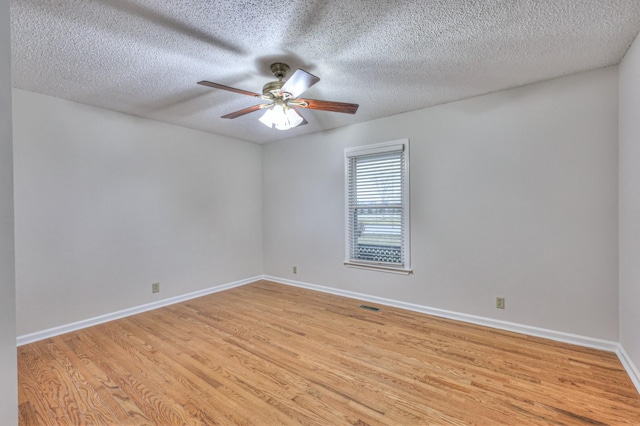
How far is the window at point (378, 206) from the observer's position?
3.53 meters

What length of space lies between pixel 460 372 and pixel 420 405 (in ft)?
1.79

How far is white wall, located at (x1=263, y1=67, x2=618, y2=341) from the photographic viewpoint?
7.98 feet

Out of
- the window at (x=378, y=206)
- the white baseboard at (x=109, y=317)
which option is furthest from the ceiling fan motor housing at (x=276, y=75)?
the white baseboard at (x=109, y=317)

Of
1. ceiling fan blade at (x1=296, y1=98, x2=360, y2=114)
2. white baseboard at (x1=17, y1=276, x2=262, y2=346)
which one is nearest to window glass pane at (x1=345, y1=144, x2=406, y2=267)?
ceiling fan blade at (x1=296, y1=98, x2=360, y2=114)

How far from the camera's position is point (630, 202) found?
2109 mm

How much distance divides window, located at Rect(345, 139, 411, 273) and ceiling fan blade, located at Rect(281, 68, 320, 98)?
5.96 ft

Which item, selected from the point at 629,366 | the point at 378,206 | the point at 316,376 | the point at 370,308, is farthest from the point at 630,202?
the point at 316,376

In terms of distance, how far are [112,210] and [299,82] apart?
2.74m

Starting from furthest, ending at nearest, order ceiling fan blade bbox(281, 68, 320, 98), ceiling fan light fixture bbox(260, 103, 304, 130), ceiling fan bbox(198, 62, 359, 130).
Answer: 1. ceiling fan light fixture bbox(260, 103, 304, 130)
2. ceiling fan bbox(198, 62, 359, 130)
3. ceiling fan blade bbox(281, 68, 320, 98)

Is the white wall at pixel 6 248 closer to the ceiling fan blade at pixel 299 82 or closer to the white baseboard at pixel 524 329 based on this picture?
the ceiling fan blade at pixel 299 82

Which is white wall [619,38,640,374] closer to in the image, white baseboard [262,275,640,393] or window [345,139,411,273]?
white baseboard [262,275,640,393]

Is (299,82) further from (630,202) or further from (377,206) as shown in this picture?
(630,202)

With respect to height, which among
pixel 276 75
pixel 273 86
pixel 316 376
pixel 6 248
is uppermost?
pixel 276 75

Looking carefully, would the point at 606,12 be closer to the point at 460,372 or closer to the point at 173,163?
the point at 460,372
